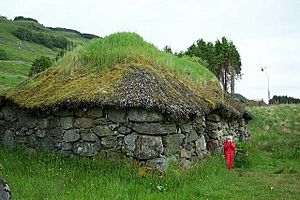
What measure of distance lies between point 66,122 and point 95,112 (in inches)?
30.8

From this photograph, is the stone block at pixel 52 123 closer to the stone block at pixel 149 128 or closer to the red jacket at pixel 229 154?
the stone block at pixel 149 128

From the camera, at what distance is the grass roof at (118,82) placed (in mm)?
8648

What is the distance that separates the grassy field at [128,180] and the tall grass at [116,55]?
2.65 meters

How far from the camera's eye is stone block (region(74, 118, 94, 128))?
893 cm

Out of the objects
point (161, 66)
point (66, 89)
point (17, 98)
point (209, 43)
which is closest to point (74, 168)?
point (66, 89)

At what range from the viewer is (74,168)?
8172 mm

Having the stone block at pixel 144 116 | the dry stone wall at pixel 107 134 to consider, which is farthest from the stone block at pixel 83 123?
the stone block at pixel 144 116

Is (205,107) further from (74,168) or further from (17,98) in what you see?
(17,98)

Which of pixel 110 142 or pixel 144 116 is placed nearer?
pixel 144 116

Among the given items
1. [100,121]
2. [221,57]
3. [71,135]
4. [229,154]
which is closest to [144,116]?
[100,121]

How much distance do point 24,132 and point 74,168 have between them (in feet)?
8.23

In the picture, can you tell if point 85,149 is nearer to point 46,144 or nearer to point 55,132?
point 55,132

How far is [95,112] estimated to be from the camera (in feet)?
29.2

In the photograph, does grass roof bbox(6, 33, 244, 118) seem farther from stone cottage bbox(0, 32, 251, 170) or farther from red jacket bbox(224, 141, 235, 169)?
red jacket bbox(224, 141, 235, 169)
